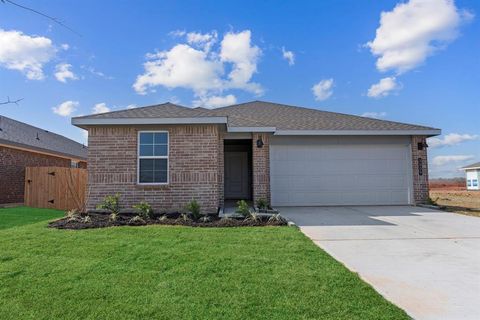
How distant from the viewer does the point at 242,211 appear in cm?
→ 869

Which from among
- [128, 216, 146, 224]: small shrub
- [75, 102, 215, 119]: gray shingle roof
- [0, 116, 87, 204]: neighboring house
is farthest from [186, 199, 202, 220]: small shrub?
[0, 116, 87, 204]: neighboring house

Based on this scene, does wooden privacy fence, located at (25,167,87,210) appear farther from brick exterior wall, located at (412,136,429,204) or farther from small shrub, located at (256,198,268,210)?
brick exterior wall, located at (412,136,429,204)

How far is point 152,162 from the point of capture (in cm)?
976

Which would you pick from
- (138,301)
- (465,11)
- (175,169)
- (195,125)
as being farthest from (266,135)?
(138,301)

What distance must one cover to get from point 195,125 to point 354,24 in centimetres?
706

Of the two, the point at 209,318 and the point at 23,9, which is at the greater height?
the point at 23,9

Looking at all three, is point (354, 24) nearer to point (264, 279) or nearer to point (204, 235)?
point (204, 235)

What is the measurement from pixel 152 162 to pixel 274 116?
703 cm

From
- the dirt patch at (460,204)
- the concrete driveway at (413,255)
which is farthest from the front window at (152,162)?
the dirt patch at (460,204)

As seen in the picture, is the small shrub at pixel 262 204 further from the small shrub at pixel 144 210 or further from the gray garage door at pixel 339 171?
the small shrub at pixel 144 210

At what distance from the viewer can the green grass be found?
121 inches

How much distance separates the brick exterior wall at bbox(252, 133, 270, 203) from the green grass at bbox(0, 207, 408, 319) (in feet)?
17.2

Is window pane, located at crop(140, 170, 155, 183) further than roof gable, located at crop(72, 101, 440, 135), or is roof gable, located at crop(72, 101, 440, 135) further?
window pane, located at crop(140, 170, 155, 183)

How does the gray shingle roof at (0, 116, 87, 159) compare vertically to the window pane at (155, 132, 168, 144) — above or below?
above
